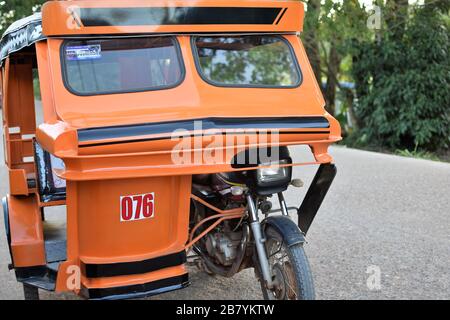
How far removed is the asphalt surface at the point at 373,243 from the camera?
435cm

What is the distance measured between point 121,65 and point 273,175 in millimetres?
1114

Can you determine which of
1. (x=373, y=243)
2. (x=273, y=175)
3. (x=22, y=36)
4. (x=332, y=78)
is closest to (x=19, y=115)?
(x=22, y=36)

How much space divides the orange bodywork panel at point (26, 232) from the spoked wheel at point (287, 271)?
1.48 m

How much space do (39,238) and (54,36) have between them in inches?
52.8

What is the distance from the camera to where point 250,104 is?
137 inches

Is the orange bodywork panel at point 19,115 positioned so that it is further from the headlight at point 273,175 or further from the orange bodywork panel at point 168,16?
the headlight at point 273,175

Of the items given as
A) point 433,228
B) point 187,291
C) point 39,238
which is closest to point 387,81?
point 433,228

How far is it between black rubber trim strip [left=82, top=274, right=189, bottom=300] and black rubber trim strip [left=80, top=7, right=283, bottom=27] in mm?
1509

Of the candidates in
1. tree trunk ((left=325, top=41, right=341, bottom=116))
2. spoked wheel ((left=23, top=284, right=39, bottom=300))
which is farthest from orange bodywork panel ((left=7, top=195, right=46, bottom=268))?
tree trunk ((left=325, top=41, right=341, bottom=116))

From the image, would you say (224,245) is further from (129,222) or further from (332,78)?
(332,78)

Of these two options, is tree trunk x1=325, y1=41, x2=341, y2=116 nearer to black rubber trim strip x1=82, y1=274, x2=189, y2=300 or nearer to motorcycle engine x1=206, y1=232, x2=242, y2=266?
motorcycle engine x1=206, y1=232, x2=242, y2=266

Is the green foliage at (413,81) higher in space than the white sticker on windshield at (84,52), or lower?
lower

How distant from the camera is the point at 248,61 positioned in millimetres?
4309

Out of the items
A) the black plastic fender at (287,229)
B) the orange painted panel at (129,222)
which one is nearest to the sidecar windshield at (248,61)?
the orange painted panel at (129,222)
